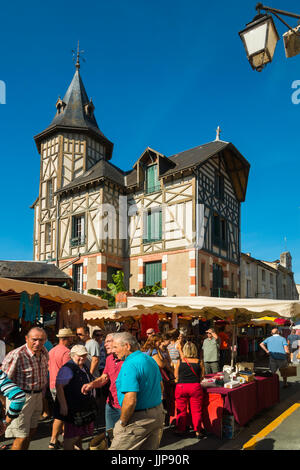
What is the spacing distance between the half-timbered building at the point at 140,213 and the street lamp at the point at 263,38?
12.7 metres

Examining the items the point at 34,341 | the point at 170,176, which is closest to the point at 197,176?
the point at 170,176

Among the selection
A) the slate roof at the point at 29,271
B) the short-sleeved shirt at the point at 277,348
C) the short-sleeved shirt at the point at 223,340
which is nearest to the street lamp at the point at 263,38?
the short-sleeved shirt at the point at 277,348

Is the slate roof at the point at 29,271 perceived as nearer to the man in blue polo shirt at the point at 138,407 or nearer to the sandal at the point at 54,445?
the sandal at the point at 54,445

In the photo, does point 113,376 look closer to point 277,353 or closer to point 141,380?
point 141,380

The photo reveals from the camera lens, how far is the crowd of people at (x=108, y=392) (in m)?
2.81

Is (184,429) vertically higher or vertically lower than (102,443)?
lower

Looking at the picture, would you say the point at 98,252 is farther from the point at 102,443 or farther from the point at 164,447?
the point at 102,443

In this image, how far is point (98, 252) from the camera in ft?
57.4

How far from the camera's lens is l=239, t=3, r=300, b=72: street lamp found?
12.1 feet

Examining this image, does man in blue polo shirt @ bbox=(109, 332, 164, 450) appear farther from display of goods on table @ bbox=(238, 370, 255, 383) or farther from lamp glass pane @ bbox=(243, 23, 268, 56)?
display of goods on table @ bbox=(238, 370, 255, 383)

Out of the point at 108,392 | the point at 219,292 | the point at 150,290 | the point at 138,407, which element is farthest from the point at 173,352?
the point at 219,292

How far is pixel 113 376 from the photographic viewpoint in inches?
159

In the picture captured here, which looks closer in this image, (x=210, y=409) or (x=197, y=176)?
(x=210, y=409)

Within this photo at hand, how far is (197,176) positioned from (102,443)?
14.6m
